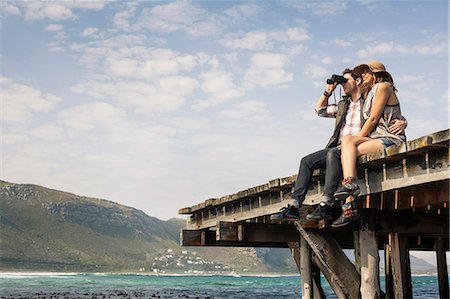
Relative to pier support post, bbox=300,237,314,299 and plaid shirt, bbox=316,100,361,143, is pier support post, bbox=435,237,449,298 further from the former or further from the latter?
plaid shirt, bbox=316,100,361,143

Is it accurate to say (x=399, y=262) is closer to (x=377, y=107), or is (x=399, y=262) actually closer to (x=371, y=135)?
(x=371, y=135)

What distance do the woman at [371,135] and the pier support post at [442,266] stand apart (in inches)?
303

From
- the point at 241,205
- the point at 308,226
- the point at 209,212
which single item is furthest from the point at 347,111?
the point at 209,212

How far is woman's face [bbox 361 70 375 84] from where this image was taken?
775 centimetres

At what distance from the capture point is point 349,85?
7.96 metres

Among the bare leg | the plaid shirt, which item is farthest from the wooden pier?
the plaid shirt

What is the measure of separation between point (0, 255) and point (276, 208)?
207 m

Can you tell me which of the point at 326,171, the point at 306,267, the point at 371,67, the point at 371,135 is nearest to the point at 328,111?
the point at 371,67

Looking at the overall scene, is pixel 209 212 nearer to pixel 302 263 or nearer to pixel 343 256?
pixel 302 263

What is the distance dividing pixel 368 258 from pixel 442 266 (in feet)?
28.0

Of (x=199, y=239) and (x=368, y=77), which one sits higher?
(x=368, y=77)

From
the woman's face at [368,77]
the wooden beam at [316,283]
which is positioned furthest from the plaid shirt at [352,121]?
the wooden beam at [316,283]

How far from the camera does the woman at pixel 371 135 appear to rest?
662 cm

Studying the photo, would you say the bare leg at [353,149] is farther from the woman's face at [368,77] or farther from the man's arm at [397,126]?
the woman's face at [368,77]
